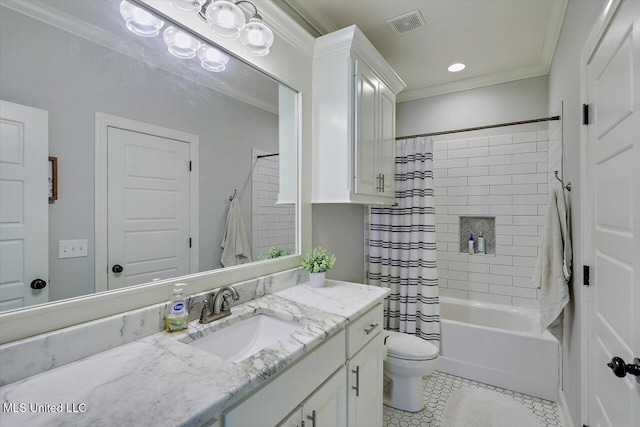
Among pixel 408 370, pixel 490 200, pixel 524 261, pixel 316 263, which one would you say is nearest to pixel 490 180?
pixel 490 200

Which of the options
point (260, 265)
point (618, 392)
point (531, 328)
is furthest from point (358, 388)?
point (531, 328)

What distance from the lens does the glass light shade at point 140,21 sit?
1109 mm

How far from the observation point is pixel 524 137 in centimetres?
289

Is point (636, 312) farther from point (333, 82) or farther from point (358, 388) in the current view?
point (333, 82)

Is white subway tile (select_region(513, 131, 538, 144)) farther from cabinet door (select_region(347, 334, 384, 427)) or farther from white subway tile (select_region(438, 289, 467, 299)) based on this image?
cabinet door (select_region(347, 334, 384, 427))

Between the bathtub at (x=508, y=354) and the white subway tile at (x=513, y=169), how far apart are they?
4.27 ft

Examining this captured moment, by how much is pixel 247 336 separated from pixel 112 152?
899mm

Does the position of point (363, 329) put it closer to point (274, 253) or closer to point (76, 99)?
point (274, 253)

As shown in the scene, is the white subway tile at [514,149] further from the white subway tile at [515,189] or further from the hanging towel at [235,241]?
the hanging towel at [235,241]

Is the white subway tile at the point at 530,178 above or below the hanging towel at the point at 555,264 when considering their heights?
above

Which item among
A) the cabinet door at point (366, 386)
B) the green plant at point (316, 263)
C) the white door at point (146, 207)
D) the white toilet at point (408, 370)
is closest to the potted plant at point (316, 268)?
the green plant at point (316, 263)

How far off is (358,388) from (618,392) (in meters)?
0.94

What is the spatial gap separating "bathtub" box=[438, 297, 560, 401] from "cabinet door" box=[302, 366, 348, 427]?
163cm

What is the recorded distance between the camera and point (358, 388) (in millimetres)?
1389
